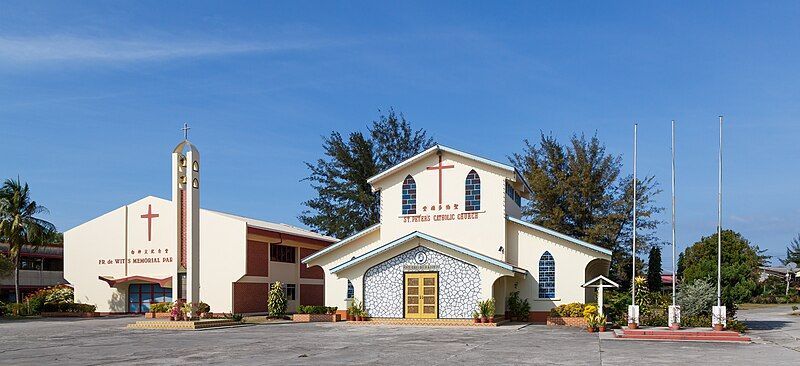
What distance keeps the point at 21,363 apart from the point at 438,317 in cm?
1748

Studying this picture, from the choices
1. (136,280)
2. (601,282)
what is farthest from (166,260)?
(601,282)

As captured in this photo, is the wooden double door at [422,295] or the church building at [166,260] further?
the church building at [166,260]

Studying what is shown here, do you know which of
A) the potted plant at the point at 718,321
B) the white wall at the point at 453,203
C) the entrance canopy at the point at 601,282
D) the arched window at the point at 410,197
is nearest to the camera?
the potted plant at the point at 718,321

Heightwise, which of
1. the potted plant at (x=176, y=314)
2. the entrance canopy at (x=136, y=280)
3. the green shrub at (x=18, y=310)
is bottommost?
the green shrub at (x=18, y=310)

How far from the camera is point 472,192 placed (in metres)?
33.1

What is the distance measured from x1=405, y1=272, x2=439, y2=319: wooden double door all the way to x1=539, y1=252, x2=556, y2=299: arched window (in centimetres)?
455

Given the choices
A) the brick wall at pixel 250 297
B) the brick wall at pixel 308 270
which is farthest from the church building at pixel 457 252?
the brick wall at pixel 308 270

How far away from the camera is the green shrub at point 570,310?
1201 inches

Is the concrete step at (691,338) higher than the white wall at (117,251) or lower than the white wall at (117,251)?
lower

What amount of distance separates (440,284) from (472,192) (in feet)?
14.5

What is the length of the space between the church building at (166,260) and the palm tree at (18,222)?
378 centimetres

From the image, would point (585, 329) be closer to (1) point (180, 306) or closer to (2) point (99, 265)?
(1) point (180, 306)

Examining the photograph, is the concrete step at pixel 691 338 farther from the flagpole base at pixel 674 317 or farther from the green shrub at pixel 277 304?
the green shrub at pixel 277 304

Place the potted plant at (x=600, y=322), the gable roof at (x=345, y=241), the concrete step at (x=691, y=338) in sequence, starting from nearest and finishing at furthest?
the concrete step at (x=691, y=338) → the potted plant at (x=600, y=322) → the gable roof at (x=345, y=241)
